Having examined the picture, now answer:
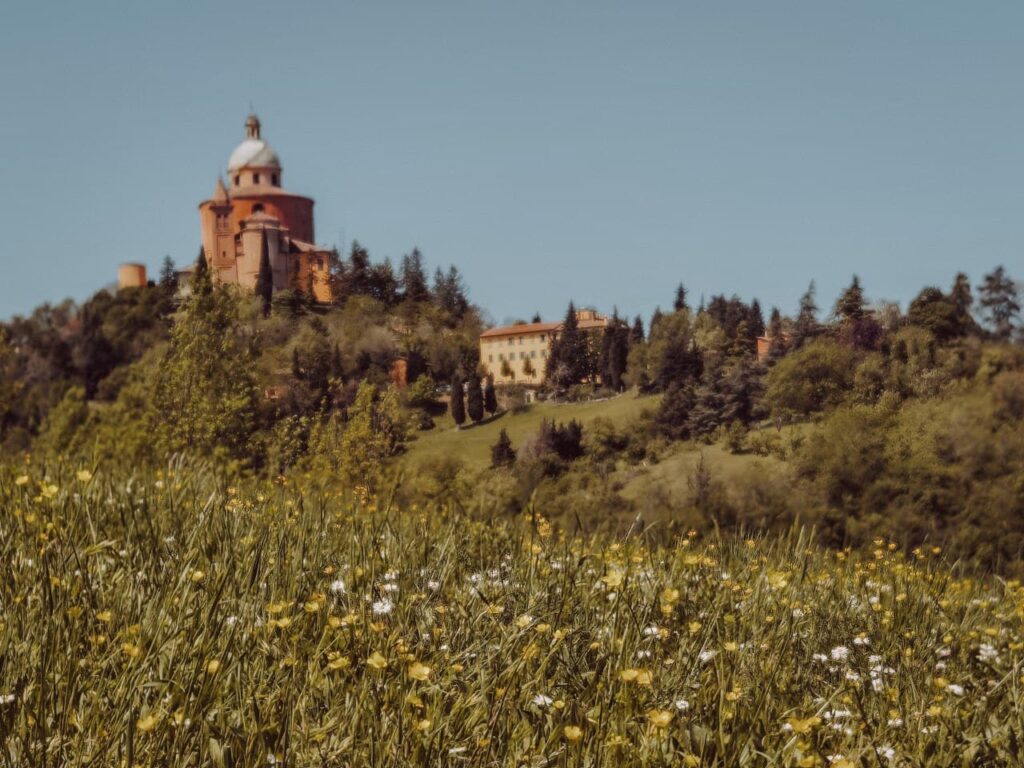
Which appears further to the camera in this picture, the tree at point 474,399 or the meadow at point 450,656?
the tree at point 474,399

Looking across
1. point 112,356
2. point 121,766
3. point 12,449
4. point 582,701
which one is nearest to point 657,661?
point 582,701

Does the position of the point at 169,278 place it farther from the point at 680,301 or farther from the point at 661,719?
the point at 661,719

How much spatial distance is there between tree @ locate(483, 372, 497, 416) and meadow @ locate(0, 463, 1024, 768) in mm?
12415

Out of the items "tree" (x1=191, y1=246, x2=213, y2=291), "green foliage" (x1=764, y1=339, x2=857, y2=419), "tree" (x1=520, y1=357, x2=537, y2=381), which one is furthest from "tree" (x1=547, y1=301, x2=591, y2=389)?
"tree" (x1=191, y1=246, x2=213, y2=291)

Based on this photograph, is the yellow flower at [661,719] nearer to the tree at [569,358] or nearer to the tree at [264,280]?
the tree at [569,358]

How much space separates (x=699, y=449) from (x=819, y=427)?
2.08 meters

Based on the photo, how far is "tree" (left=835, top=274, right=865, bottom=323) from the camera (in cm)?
1822

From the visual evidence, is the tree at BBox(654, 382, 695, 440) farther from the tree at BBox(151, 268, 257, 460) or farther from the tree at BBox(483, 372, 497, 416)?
the tree at BBox(151, 268, 257, 460)

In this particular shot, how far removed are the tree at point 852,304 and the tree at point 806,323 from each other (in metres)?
0.43

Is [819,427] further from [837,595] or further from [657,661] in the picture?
[657,661]

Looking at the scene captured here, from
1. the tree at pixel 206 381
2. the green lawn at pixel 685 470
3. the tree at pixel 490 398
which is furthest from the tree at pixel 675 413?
the tree at pixel 206 381

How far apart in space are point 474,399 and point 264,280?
541 centimetres

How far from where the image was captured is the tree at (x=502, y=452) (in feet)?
60.9

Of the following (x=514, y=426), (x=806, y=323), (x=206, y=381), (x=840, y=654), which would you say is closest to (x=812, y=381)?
(x=806, y=323)
